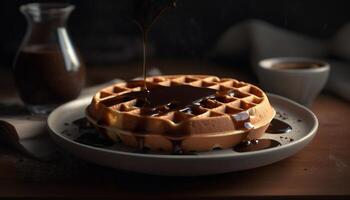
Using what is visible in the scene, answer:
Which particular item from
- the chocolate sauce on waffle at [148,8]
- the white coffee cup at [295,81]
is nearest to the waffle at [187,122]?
the chocolate sauce on waffle at [148,8]

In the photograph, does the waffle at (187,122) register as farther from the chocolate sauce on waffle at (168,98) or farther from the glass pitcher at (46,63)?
the glass pitcher at (46,63)

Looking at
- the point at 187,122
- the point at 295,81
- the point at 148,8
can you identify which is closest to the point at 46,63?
the point at 148,8

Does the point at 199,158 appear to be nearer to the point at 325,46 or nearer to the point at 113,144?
the point at 113,144

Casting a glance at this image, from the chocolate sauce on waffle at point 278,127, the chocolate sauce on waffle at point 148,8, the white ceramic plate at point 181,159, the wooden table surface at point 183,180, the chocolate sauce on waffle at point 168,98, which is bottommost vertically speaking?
the wooden table surface at point 183,180

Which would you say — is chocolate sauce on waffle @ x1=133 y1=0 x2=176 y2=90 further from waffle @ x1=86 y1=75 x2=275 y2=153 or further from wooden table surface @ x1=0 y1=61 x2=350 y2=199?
wooden table surface @ x1=0 y1=61 x2=350 y2=199

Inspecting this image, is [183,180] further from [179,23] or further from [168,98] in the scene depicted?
[179,23]

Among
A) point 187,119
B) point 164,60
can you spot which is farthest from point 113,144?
point 164,60

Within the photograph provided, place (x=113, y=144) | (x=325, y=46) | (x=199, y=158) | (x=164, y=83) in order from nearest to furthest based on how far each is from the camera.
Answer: (x=199, y=158) < (x=113, y=144) < (x=164, y=83) < (x=325, y=46)
